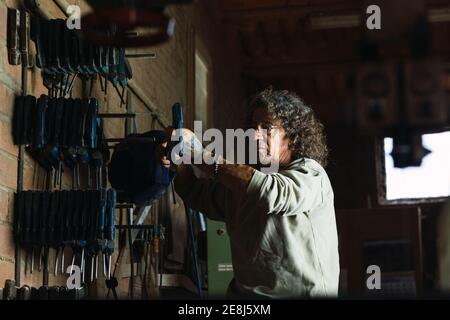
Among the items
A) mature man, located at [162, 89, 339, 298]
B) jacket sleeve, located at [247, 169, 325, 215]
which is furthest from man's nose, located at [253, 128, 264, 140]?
jacket sleeve, located at [247, 169, 325, 215]

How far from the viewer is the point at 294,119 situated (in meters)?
1.83

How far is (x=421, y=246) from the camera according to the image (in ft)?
16.7

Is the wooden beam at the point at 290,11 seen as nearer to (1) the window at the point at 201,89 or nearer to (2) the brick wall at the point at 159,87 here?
(2) the brick wall at the point at 159,87

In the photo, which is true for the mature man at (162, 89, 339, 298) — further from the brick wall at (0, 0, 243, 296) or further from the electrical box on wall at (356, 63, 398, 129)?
the electrical box on wall at (356, 63, 398, 129)

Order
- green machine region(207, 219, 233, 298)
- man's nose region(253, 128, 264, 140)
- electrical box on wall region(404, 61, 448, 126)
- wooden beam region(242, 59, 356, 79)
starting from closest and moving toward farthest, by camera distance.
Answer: electrical box on wall region(404, 61, 448, 126)
man's nose region(253, 128, 264, 140)
green machine region(207, 219, 233, 298)
wooden beam region(242, 59, 356, 79)

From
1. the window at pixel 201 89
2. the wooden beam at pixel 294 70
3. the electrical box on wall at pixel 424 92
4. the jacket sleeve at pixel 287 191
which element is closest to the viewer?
the electrical box on wall at pixel 424 92

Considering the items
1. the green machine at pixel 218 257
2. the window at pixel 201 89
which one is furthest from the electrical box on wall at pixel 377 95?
the window at pixel 201 89

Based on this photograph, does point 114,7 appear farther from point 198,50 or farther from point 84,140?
point 198,50

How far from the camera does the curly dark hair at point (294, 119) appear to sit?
1.81 m

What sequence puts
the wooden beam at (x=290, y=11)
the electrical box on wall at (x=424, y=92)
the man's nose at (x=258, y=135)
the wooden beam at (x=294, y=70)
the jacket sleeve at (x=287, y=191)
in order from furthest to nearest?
the wooden beam at (x=294, y=70), the wooden beam at (x=290, y=11), the man's nose at (x=258, y=135), the jacket sleeve at (x=287, y=191), the electrical box on wall at (x=424, y=92)

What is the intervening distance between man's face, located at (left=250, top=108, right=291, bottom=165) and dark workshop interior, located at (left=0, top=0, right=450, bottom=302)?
0.4 inches

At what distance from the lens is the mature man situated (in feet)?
5.12

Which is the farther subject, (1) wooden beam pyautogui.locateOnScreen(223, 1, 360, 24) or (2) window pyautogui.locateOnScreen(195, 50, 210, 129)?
(1) wooden beam pyautogui.locateOnScreen(223, 1, 360, 24)

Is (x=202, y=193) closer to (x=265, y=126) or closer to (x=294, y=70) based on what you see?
(x=265, y=126)
